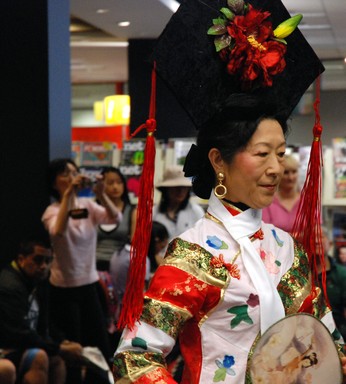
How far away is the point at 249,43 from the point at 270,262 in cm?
51

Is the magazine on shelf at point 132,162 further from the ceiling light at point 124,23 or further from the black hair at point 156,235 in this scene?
the black hair at point 156,235

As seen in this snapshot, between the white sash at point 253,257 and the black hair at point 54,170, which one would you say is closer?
the white sash at point 253,257

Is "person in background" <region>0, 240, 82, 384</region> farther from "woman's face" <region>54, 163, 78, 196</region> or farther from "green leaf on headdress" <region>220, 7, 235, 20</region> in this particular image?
"green leaf on headdress" <region>220, 7, 235, 20</region>

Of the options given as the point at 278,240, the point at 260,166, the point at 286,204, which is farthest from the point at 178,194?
the point at 260,166

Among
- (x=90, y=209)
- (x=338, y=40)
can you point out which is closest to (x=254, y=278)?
(x=90, y=209)

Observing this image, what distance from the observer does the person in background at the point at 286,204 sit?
585cm

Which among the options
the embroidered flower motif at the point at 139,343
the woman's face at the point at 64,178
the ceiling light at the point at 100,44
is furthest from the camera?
the ceiling light at the point at 100,44

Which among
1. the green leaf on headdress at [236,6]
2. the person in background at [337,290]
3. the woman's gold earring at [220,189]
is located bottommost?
the person in background at [337,290]

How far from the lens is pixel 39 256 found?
4.79 metres

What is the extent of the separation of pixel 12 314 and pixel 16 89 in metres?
1.71

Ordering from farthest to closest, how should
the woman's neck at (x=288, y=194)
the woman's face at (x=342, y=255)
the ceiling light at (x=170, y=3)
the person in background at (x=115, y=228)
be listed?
the ceiling light at (x=170, y=3) → the woman's face at (x=342, y=255) → the person in background at (x=115, y=228) → the woman's neck at (x=288, y=194)

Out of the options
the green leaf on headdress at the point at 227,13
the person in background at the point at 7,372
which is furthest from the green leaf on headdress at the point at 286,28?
the person in background at the point at 7,372

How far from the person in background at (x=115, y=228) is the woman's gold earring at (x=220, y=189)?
3.75 m

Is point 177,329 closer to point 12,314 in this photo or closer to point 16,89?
point 12,314
